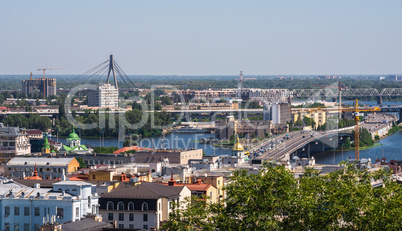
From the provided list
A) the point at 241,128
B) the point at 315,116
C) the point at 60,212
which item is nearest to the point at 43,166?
the point at 60,212

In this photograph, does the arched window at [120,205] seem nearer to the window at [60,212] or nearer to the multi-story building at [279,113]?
the window at [60,212]

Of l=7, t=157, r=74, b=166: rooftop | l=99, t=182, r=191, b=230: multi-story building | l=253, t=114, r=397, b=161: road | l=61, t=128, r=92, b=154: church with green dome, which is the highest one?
l=99, t=182, r=191, b=230: multi-story building

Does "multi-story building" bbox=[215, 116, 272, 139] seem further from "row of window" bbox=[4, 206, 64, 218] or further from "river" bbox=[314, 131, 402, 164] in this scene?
"row of window" bbox=[4, 206, 64, 218]

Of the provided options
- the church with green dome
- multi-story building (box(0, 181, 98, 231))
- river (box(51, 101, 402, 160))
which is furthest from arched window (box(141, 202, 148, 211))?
river (box(51, 101, 402, 160))

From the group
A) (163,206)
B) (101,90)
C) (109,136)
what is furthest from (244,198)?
(101,90)

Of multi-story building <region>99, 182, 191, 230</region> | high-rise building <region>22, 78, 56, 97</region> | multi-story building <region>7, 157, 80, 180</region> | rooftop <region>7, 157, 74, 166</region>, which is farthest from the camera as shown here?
high-rise building <region>22, 78, 56, 97</region>

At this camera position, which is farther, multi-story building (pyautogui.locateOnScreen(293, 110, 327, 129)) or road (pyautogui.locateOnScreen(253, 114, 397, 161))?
multi-story building (pyautogui.locateOnScreen(293, 110, 327, 129))

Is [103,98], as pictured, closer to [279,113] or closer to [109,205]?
[279,113]

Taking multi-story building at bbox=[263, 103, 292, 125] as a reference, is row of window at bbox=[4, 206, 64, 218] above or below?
above
